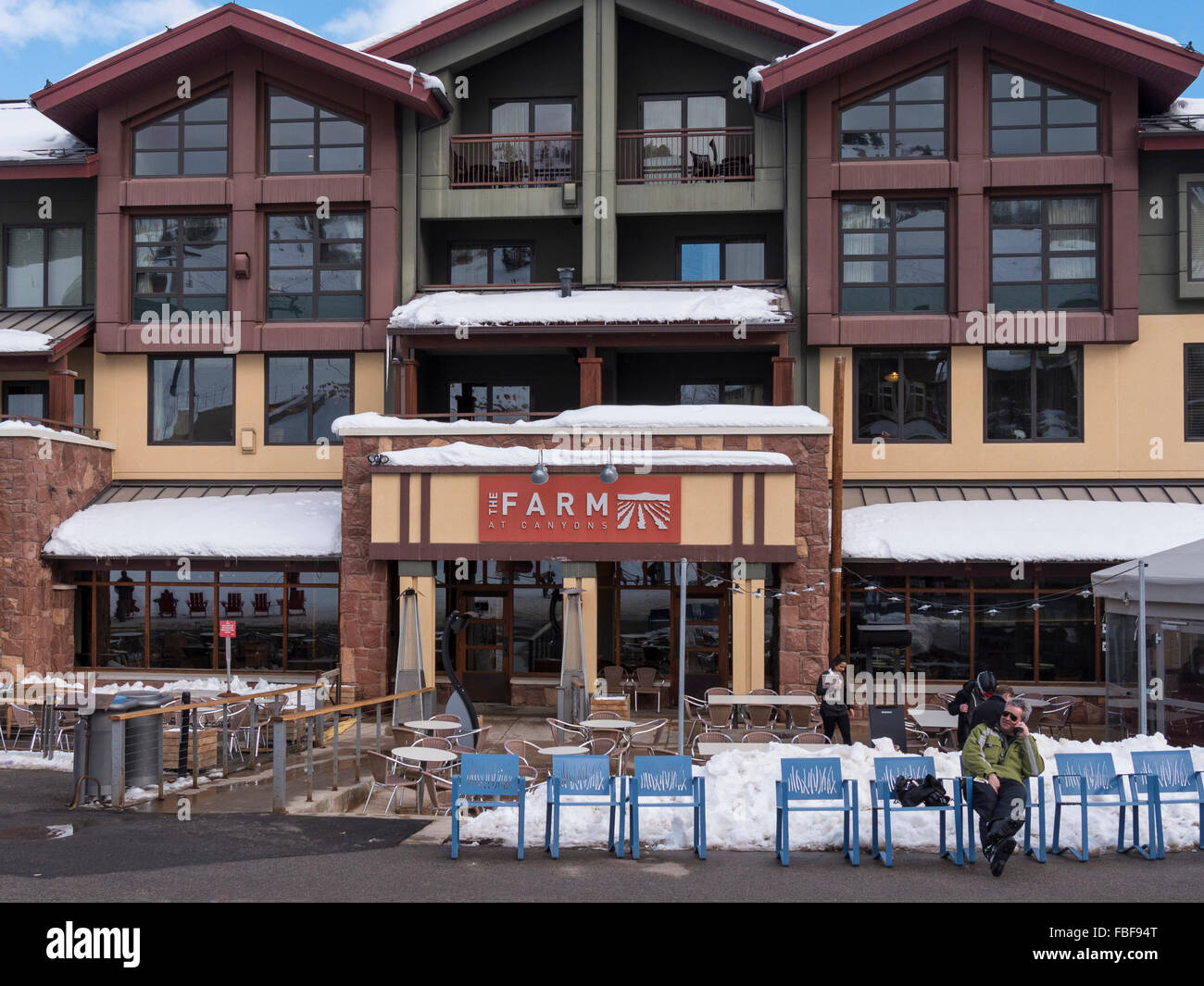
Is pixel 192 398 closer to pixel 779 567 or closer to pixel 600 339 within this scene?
pixel 600 339

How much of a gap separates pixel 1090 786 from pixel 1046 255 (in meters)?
15.1

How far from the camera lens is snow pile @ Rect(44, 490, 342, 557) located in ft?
72.7

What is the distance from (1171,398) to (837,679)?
11.6m

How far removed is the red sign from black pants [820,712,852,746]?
4871mm

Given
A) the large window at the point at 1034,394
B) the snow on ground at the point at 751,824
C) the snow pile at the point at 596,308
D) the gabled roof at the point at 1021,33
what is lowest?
the snow on ground at the point at 751,824

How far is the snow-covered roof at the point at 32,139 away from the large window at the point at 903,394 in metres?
17.6

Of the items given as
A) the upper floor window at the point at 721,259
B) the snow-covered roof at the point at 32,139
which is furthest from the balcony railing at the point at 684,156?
the snow-covered roof at the point at 32,139

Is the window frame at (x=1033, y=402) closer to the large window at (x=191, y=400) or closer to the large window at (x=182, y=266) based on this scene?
the large window at (x=191, y=400)

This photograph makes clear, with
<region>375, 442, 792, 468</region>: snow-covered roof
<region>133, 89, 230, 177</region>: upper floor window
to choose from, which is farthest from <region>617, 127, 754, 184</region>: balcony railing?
<region>133, 89, 230, 177</region>: upper floor window

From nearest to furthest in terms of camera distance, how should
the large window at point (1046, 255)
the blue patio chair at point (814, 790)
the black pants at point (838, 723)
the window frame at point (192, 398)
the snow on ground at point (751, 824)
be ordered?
the blue patio chair at point (814, 790) < the snow on ground at point (751, 824) < the black pants at point (838, 723) < the large window at point (1046, 255) < the window frame at point (192, 398)

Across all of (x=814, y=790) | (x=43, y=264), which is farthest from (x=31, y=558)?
(x=814, y=790)

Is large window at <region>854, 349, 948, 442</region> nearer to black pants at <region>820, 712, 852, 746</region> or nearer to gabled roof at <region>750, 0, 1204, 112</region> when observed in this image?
gabled roof at <region>750, 0, 1204, 112</region>

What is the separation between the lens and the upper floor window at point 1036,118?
23562 millimetres

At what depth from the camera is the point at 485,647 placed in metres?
22.6
